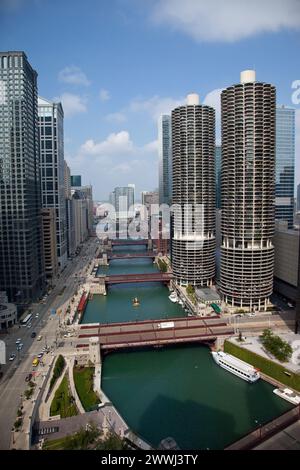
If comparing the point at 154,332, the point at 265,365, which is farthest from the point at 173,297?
the point at 265,365

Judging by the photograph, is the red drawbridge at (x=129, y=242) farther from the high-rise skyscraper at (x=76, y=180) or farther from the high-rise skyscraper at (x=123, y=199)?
the high-rise skyscraper at (x=76, y=180)

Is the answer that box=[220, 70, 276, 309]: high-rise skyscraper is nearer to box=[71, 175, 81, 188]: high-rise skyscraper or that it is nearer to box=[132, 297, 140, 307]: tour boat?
box=[132, 297, 140, 307]: tour boat

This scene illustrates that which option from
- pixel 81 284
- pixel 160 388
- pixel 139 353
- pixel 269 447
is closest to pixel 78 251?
pixel 81 284

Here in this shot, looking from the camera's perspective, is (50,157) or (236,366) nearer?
(236,366)

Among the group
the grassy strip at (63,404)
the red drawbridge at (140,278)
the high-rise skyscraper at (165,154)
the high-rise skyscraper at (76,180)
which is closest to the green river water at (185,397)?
the grassy strip at (63,404)

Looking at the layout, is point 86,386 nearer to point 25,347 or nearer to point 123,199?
point 25,347

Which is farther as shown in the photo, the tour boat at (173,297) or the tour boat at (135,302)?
the tour boat at (173,297)

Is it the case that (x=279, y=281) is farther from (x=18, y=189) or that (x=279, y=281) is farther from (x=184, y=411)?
(x=18, y=189)
